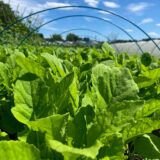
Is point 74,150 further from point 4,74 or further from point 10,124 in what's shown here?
point 4,74

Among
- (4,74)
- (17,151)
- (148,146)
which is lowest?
(148,146)

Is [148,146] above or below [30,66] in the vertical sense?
below

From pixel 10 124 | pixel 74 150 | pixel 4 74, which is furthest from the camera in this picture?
pixel 4 74

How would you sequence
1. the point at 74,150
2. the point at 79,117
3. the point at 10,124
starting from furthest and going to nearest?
the point at 10,124 < the point at 79,117 < the point at 74,150

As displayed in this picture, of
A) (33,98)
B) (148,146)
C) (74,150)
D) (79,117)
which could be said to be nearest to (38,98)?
(33,98)

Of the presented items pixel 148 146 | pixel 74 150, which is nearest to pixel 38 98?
pixel 74 150

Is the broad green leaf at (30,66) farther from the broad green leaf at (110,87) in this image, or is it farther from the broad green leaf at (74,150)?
the broad green leaf at (74,150)

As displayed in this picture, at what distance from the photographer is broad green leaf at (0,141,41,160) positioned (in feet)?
1.19

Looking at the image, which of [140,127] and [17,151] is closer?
[17,151]

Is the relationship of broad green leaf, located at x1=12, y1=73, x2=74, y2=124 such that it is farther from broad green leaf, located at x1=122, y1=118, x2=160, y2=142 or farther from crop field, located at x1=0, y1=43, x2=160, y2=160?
broad green leaf, located at x1=122, y1=118, x2=160, y2=142

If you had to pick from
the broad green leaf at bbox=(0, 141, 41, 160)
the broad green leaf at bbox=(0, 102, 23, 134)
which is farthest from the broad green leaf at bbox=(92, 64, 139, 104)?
the broad green leaf at bbox=(0, 102, 23, 134)

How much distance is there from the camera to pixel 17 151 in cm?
37

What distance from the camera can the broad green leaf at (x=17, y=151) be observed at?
0.36 meters

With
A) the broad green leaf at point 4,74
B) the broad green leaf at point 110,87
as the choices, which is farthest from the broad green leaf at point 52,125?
the broad green leaf at point 4,74
